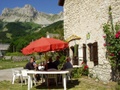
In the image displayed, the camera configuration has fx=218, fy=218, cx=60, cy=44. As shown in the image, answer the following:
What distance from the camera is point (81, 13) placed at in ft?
51.7

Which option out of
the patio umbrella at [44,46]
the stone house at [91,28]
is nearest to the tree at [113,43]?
the stone house at [91,28]

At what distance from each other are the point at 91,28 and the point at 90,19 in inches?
24.4

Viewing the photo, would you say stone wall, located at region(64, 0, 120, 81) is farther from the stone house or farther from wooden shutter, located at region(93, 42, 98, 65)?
wooden shutter, located at region(93, 42, 98, 65)

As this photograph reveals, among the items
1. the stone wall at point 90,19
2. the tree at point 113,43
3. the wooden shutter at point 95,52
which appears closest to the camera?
the tree at point 113,43

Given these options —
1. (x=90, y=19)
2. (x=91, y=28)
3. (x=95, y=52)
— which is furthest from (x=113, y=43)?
(x=90, y=19)

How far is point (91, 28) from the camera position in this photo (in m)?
14.4

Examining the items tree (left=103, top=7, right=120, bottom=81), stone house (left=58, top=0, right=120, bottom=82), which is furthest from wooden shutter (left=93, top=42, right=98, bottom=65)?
tree (left=103, top=7, right=120, bottom=81)

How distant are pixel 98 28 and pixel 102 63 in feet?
7.24

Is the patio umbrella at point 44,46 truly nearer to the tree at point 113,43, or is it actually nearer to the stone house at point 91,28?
the tree at point 113,43

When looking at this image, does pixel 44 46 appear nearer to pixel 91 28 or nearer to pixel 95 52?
pixel 95 52

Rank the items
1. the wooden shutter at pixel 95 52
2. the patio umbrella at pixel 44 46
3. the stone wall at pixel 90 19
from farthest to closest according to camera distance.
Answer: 1. the wooden shutter at pixel 95 52
2. the stone wall at pixel 90 19
3. the patio umbrella at pixel 44 46

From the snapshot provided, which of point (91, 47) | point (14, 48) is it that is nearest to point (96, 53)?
point (91, 47)

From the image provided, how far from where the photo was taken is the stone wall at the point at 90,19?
12.6m

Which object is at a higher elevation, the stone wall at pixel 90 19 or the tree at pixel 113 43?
the stone wall at pixel 90 19
